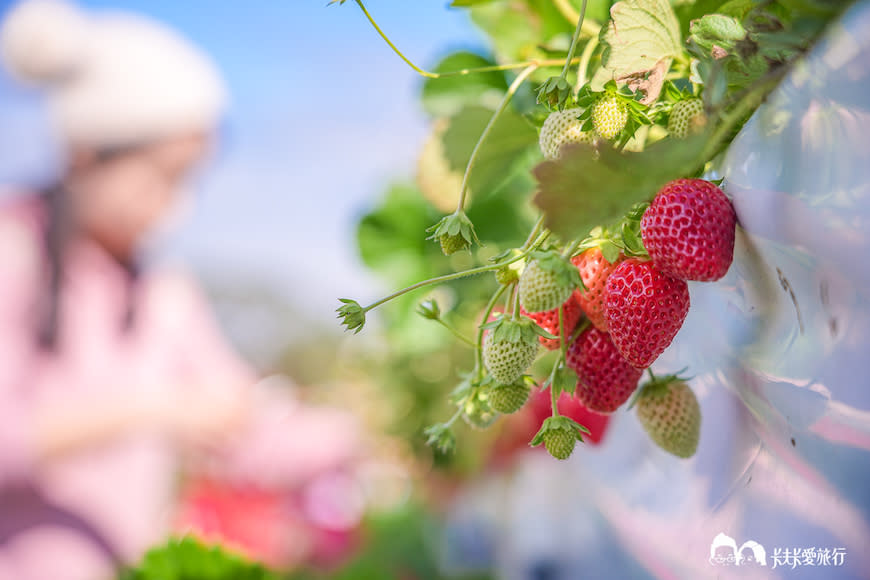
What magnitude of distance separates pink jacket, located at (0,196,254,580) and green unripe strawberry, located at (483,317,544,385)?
106 cm

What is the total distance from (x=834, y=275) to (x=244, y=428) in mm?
1442

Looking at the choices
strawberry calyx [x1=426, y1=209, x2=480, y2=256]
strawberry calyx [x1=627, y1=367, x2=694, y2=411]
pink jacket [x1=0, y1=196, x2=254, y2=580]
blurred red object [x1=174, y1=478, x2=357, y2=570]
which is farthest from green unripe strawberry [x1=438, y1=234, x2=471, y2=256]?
pink jacket [x1=0, y1=196, x2=254, y2=580]

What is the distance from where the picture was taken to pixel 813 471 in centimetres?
22

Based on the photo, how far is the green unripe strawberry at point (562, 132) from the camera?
0.20m

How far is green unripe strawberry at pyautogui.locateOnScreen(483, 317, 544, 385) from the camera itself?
0.22 metres

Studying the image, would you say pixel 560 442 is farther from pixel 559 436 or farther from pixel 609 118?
pixel 609 118

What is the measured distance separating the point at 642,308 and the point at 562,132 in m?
0.07

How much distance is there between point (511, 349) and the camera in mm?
219

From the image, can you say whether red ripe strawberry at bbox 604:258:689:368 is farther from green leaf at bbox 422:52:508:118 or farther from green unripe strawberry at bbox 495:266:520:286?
green leaf at bbox 422:52:508:118

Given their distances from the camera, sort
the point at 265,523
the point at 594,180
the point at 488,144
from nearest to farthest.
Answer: the point at 594,180, the point at 488,144, the point at 265,523

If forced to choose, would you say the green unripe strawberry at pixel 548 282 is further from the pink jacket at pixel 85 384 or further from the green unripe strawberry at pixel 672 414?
the pink jacket at pixel 85 384

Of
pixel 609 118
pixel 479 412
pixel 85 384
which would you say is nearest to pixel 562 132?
pixel 609 118

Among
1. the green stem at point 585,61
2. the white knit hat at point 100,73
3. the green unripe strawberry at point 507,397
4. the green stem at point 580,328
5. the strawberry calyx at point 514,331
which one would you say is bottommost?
the white knit hat at point 100,73

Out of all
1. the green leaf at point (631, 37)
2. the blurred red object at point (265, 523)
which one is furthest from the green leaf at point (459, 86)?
the blurred red object at point (265, 523)
